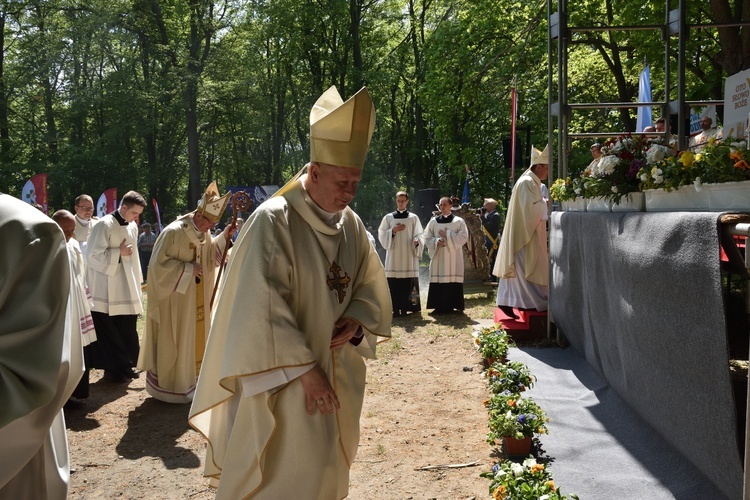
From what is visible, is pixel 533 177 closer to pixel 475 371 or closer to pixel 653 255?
pixel 475 371

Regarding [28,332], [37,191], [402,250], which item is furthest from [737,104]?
[37,191]

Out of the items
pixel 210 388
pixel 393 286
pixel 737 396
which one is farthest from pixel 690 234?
pixel 393 286

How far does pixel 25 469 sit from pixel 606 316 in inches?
175

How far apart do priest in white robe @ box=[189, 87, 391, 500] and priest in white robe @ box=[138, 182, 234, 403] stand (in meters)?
3.41

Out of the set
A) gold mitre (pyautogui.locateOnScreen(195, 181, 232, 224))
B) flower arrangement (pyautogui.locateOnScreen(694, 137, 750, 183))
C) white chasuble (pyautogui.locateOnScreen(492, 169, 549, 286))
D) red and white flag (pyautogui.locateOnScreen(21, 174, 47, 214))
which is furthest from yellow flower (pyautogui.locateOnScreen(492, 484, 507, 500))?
red and white flag (pyautogui.locateOnScreen(21, 174, 47, 214))

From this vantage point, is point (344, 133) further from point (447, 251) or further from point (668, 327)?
point (447, 251)

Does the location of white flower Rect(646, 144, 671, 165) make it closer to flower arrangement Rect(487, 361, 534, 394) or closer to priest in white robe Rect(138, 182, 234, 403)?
flower arrangement Rect(487, 361, 534, 394)

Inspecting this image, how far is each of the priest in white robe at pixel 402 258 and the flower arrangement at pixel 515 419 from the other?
24.4 ft

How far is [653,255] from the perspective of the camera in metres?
4.14

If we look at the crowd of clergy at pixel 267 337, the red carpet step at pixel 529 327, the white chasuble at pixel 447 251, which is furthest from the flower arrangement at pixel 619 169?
the white chasuble at pixel 447 251

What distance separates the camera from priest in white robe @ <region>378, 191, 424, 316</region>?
12.7 m

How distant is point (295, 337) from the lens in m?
2.98

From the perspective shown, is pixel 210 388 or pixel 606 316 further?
pixel 606 316

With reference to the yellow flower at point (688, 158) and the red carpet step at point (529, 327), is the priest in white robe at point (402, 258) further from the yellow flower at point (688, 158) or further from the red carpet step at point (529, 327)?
the yellow flower at point (688, 158)
